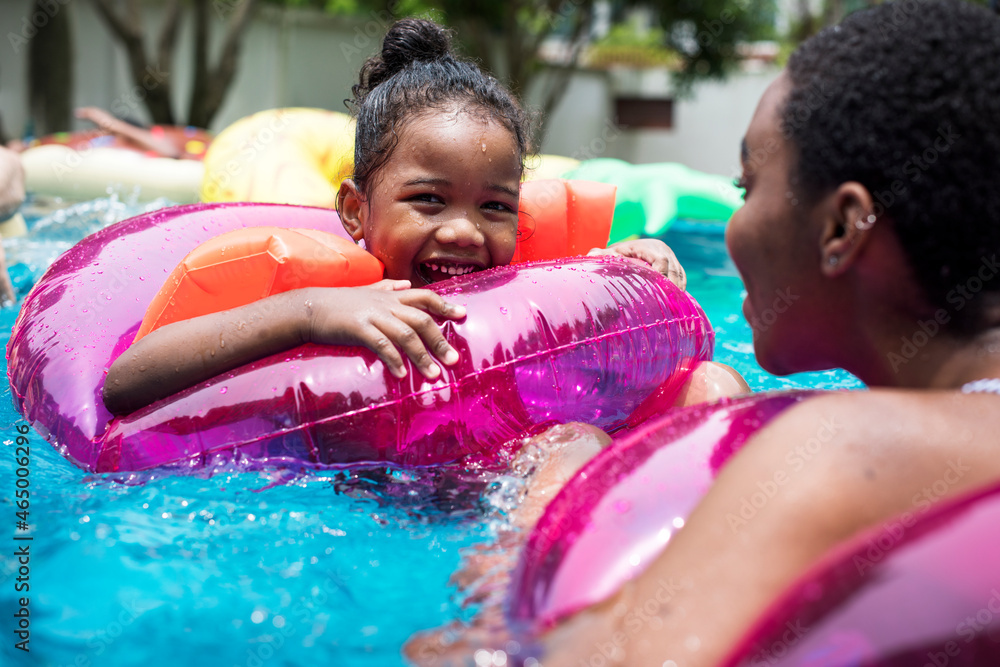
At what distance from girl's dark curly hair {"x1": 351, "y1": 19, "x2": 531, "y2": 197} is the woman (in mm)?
1384

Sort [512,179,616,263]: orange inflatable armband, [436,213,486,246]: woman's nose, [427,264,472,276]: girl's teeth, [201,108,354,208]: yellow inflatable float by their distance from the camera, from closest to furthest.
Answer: [436,213,486,246]: woman's nose
[427,264,472,276]: girl's teeth
[512,179,616,263]: orange inflatable armband
[201,108,354,208]: yellow inflatable float

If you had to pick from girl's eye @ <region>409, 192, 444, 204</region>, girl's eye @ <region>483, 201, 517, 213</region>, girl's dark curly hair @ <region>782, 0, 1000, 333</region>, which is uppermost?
girl's dark curly hair @ <region>782, 0, 1000, 333</region>

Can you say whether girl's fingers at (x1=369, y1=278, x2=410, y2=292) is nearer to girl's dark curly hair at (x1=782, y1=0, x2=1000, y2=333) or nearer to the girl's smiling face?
the girl's smiling face

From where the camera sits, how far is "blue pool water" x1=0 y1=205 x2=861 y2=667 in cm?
161

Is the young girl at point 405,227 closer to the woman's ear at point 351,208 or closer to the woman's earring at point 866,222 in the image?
the woman's ear at point 351,208

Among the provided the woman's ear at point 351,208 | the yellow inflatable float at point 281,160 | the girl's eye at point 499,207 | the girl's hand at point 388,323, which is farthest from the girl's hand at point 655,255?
the yellow inflatable float at point 281,160

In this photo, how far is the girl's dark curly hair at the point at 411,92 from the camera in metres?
2.75

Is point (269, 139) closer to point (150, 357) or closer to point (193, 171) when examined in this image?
point (193, 171)

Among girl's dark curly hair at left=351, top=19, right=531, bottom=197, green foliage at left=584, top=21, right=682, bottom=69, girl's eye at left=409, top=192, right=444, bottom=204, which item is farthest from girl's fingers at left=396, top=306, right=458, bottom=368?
green foliage at left=584, top=21, right=682, bottom=69

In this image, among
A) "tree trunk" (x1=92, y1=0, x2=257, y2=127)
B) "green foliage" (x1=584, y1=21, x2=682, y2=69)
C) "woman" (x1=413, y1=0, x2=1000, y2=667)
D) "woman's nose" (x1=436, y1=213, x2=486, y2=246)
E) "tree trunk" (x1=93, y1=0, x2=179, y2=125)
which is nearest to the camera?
"woman" (x1=413, y1=0, x2=1000, y2=667)

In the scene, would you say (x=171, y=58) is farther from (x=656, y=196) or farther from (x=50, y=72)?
(x=656, y=196)

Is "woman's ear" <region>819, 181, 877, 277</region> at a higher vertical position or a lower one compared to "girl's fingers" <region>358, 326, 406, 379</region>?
higher

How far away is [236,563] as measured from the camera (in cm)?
183

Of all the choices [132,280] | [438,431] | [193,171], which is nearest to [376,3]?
[193,171]
